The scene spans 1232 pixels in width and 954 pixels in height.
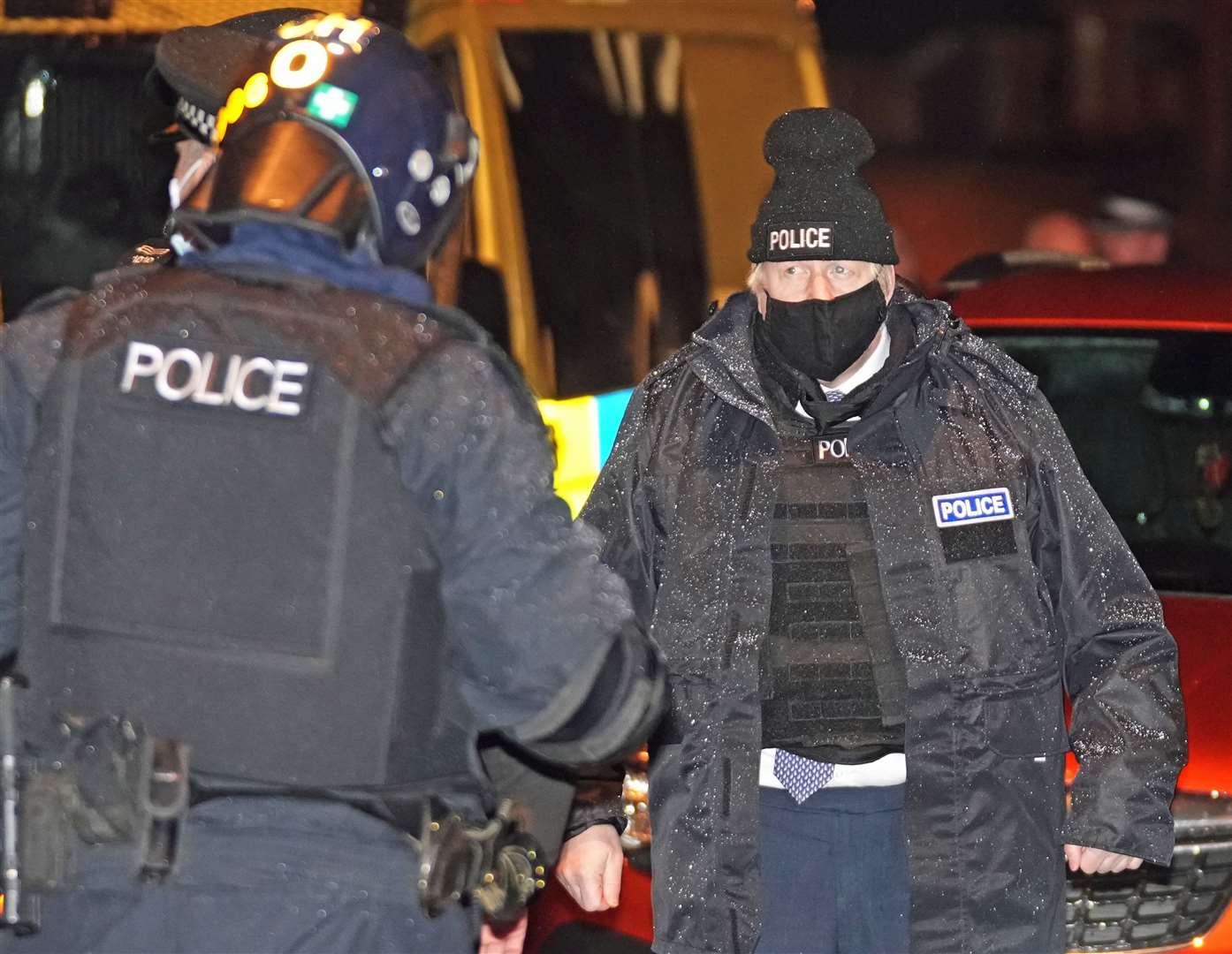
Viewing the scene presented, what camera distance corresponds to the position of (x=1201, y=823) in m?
3.89

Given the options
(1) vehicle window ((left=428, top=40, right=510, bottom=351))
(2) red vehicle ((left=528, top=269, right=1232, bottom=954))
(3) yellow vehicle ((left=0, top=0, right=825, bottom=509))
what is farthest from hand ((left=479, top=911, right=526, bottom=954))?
(1) vehicle window ((left=428, top=40, right=510, bottom=351))

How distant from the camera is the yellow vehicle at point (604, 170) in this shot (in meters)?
5.63

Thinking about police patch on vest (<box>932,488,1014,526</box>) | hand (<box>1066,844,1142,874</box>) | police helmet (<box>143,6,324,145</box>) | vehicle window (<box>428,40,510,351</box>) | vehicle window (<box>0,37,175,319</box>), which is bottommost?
hand (<box>1066,844,1142,874</box>)

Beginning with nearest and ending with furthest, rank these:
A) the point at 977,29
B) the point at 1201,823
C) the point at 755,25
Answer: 1. the point at 1201,823
2. the point at 755,25
3. the point at 977,29

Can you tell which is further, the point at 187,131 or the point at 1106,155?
the point at 1106,155

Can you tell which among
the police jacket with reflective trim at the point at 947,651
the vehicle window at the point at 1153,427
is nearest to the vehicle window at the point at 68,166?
the vehicle window at the point at 1153,427

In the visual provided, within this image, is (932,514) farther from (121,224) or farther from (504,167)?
(121,224)

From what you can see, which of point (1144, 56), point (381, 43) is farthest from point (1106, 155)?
point (381, 43)

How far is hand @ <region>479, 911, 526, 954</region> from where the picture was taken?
2.51 m

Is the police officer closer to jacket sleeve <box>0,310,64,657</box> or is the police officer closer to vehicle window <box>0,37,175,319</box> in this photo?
jacket sleeve <box>0,310,64,657</box>

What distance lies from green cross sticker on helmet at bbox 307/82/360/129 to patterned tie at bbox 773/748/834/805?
3.97 feet

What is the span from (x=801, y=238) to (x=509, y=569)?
1.23 m

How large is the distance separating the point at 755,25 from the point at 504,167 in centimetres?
154

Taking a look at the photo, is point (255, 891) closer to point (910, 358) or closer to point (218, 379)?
point (218, 379)
